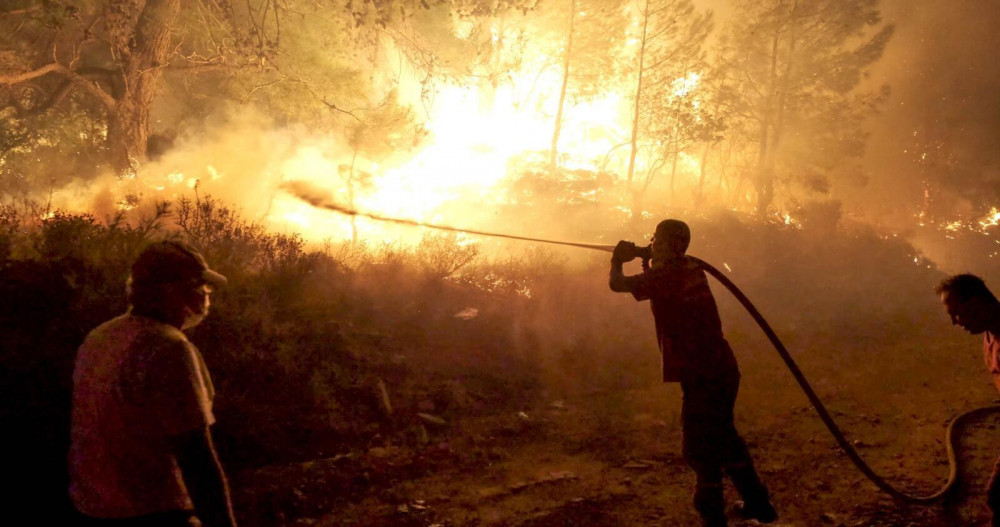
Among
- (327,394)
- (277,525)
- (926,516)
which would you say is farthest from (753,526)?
(327,394)

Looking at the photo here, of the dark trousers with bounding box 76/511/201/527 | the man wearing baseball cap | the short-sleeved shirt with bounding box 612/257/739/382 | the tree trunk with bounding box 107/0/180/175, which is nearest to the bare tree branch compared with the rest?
the tree trunk with bounding box 107/0/180/175

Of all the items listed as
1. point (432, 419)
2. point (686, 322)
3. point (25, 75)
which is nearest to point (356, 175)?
point (25, 75)

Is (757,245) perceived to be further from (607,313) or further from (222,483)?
(222,483)

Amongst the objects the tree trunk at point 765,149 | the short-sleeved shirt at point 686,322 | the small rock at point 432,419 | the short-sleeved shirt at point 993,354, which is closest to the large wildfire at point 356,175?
the tree trunk at point 765,149

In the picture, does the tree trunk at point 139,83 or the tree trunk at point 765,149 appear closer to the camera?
the tree trunk at point 139,83

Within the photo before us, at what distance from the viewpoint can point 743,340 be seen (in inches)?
466

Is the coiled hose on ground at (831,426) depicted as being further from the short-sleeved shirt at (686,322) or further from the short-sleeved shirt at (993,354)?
Result: the short-sleeved shirt at (993,354)

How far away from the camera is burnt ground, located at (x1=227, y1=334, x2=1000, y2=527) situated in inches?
169

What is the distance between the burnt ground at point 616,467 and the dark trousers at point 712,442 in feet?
2.39

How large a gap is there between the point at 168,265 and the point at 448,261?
32.4ft

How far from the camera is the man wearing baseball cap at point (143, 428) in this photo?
1.76m

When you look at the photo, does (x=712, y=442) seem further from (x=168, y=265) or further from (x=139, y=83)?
(x=139, y=83)

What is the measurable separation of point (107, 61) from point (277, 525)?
684 inches

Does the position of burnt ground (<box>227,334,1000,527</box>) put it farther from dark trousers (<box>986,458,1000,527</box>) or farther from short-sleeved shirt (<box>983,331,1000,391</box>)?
short-sleeved shirt (<box>983,331,1000,391</box>)
